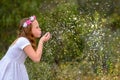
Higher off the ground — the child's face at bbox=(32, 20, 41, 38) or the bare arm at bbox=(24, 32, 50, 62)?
the child's face at bbox=(32, 20, 41, 38)

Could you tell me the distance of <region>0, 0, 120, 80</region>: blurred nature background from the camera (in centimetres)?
669

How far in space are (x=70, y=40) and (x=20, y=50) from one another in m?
3.22

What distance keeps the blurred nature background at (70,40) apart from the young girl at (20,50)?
197 centimetres

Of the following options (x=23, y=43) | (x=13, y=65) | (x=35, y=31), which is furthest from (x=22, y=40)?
(x=13, y=65)

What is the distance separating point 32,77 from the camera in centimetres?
669

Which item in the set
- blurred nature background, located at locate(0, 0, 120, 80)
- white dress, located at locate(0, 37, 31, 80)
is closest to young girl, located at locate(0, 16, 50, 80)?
white dress, located at locate(0, 37, 31, 80)

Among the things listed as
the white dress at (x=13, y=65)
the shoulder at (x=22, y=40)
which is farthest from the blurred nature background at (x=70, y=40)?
the shoulder at (x=22, y=40)

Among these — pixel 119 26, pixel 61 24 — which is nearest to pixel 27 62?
pixel 61 24

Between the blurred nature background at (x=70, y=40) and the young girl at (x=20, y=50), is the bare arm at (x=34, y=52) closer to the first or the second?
the young girl at (x=20, y=50)

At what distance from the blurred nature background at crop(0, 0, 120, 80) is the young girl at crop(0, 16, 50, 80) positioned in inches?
77.7

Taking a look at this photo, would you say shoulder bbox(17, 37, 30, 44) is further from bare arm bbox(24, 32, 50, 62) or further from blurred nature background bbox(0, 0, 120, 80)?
blurred nature background bbox(0, 0, 120, 80)

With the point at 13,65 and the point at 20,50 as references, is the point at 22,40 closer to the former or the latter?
the point at 20,50

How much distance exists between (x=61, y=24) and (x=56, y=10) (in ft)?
1.31

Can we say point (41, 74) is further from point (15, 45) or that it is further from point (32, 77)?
point (15, 45)
